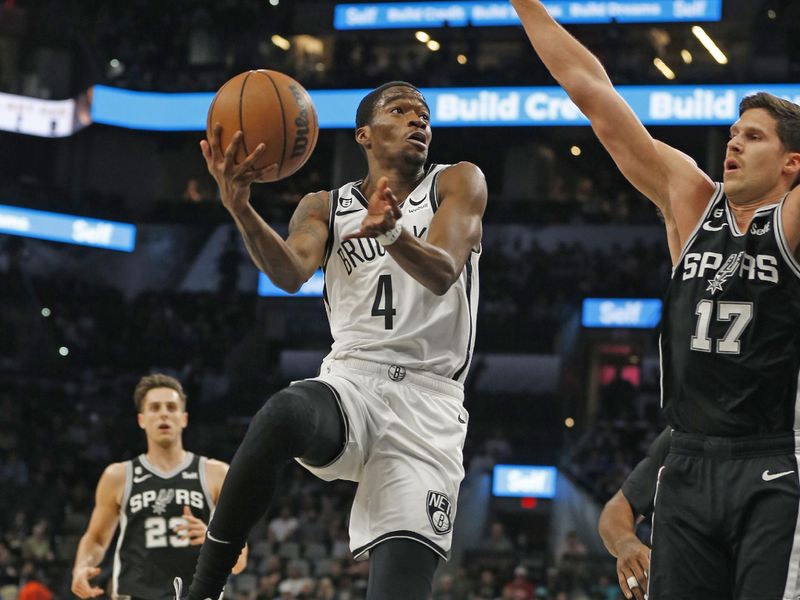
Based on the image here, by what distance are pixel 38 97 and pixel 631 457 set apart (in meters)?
13.1

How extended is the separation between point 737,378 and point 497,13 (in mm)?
17842

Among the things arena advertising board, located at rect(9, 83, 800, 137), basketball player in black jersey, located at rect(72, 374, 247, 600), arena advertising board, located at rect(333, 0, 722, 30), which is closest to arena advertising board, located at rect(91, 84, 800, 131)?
arena advertising board, located at rect(9, 83, 800, 137)

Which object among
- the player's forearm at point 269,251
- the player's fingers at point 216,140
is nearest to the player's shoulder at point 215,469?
the player's forearm at point 269,251

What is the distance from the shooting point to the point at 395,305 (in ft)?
14.8

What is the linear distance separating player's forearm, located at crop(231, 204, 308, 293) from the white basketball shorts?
14.4 inches

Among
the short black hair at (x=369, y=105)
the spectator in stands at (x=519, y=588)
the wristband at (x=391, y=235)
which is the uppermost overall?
the short black hair at (x=369, y=105)

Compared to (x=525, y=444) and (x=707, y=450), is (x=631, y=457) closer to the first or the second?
(x=525, y=444)

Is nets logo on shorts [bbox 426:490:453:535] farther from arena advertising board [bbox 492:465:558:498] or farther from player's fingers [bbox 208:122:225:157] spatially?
arena advertising board [bbox 492:465:558:498]

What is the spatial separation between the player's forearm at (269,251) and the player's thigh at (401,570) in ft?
3.13

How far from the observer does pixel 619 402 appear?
18.3 metres

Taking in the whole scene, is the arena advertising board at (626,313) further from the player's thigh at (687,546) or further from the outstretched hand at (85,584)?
the player's thigh at (687,546)

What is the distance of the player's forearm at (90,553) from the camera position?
6.77m

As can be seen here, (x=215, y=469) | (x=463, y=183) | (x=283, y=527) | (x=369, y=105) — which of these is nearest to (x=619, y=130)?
(x=463, y=183)

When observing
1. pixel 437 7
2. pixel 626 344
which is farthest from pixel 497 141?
pixel 626 344
